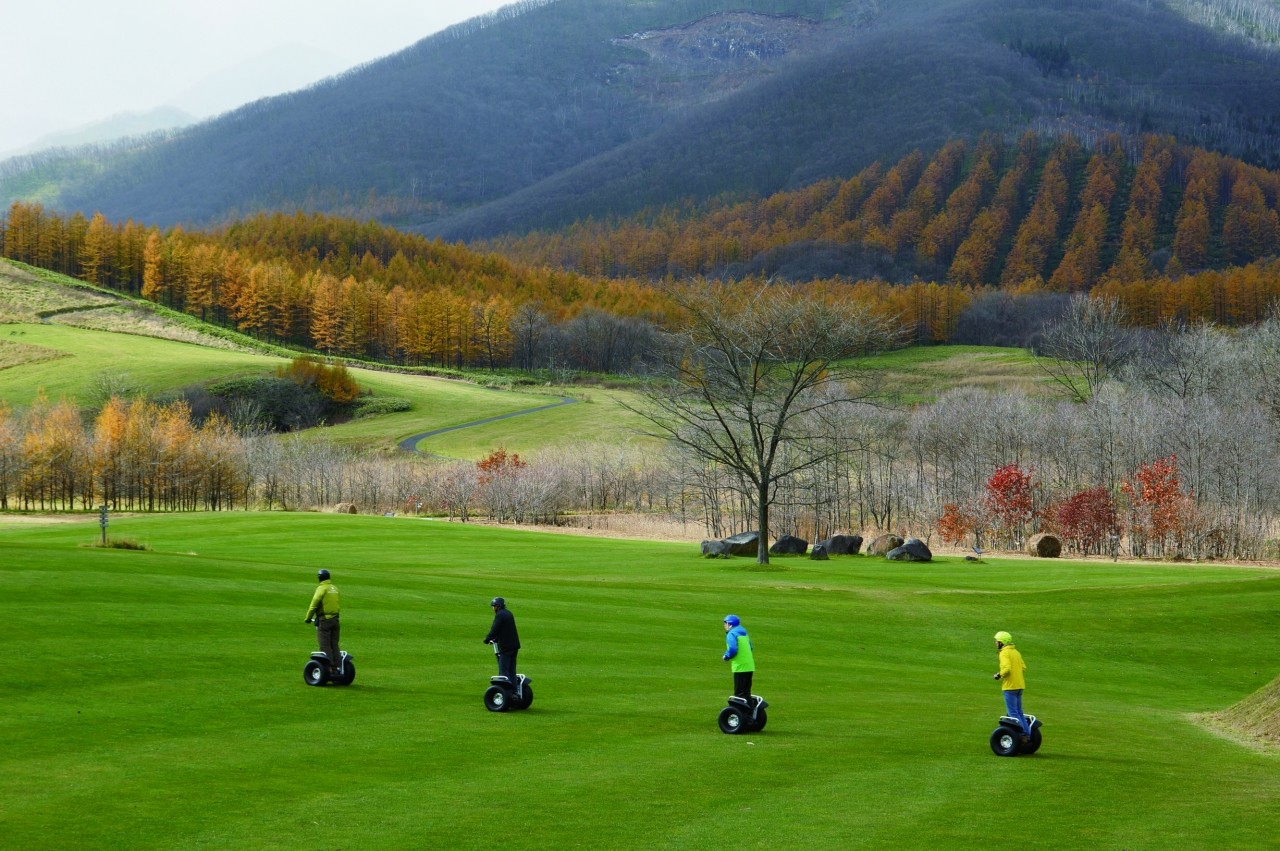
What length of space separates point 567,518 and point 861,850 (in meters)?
70.8

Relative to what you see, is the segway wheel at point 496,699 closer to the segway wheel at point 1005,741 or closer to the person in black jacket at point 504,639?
the person in black jacket at point 504,639

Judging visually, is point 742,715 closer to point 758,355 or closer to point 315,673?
point 315,673

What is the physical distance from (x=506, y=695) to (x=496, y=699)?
20 cm

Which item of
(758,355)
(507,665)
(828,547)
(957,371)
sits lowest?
(507,665)

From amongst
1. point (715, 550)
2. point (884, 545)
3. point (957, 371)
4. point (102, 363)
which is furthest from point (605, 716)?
point (957, 371)

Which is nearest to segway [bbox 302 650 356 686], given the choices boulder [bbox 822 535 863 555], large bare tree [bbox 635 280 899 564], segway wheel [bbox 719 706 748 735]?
segway wheel [bbox 719 706 748 735]

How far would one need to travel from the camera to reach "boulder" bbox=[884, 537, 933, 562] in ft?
174

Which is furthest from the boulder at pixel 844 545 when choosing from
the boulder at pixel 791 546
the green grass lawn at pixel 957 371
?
the green grass lawn at pixel 957 371

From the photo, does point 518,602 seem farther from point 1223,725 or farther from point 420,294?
point 420,294

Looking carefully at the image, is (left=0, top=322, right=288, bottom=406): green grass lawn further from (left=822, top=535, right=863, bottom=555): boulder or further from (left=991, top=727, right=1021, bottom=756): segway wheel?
(left=991, top=727, right=1021, bottom=756): segway wheel

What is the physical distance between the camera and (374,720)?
18.1 metres

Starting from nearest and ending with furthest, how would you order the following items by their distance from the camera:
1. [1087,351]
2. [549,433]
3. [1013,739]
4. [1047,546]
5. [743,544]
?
[1013,739]
[743,544]
[1047,546]
[1087,351]
[549,433]

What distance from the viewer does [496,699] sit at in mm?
19531

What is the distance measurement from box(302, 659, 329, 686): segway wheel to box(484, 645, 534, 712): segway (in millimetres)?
3115
